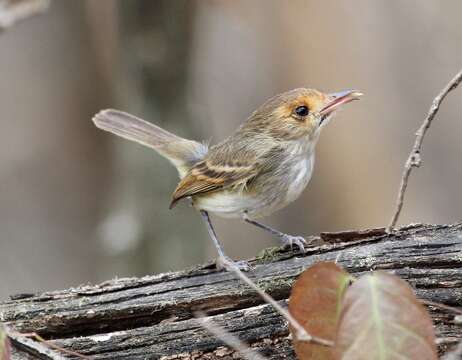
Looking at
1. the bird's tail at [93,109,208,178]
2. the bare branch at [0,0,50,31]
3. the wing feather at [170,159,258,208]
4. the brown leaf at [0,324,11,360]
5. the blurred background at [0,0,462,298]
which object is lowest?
the brown leaf at [0,324,11,360]

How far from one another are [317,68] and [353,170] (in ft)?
3.48

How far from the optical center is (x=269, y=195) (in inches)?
168

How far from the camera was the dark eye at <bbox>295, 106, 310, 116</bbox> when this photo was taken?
4.33 m

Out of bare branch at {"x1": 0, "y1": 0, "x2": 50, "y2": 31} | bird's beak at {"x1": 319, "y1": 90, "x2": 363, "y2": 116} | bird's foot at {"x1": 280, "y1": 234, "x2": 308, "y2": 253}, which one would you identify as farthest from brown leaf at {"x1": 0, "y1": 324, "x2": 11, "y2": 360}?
bare branch at {"x1": 0, "y1": 0, "x2": 50, "y2": 31}

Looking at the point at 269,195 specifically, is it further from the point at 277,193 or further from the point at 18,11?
the point at 18,11

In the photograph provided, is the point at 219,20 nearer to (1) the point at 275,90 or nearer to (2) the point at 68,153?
(1) the point at 275,90

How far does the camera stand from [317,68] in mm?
8531

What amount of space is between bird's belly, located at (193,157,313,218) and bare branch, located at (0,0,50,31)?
145 centimetres

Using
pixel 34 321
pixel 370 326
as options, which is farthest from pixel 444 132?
pixel 370 326

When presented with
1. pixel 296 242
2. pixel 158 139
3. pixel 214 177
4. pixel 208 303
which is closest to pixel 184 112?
pixel 158 139

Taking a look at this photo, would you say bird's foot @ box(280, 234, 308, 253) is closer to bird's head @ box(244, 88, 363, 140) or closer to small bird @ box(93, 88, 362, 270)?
small bird @ box(93, 88, 362, 270)

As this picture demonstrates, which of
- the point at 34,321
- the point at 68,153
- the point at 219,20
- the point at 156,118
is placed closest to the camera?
the point at 34,321

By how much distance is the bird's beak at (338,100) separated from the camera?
13.5 feet

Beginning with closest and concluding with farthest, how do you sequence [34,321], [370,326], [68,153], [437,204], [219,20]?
[370,326]
[34,321]
[437,204]
[219,20]
[68,153]
